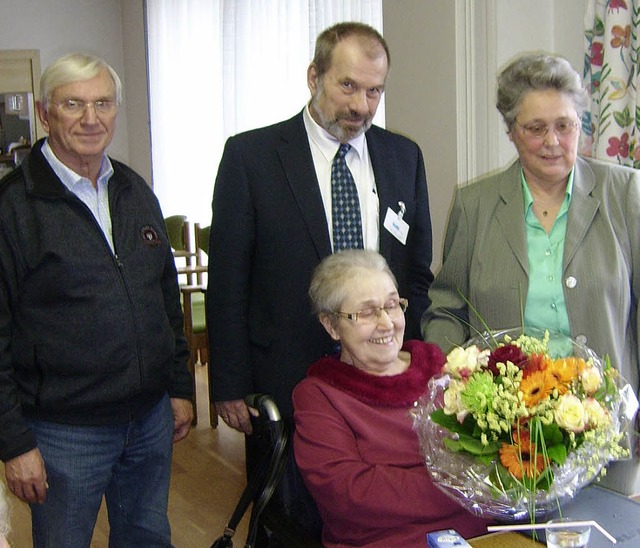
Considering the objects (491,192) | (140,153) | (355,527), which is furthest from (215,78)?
(355,527)

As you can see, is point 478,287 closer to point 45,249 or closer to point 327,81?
point 327,81

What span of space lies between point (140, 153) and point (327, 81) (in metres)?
6.65

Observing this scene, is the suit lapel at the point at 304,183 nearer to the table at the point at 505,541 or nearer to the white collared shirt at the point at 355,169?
the white collared shirt at the point at 355,169

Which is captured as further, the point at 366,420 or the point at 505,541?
the point at 366,420

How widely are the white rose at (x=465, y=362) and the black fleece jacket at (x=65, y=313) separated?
0.94 m

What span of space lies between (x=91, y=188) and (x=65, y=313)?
1.14 ft

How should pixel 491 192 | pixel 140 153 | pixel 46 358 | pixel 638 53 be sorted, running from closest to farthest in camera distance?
1. pixel 46 358
2. pixel 491 192
3. pixel 638 53
4. pixel 140 153

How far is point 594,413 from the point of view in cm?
139

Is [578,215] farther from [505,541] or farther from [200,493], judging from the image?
[200,493]

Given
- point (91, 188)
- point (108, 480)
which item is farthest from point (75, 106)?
point (108, 480)

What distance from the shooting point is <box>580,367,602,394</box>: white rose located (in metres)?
1.43

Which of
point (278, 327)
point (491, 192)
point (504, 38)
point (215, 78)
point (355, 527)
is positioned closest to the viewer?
point (355, 527)

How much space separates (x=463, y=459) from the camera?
1472 millimetres

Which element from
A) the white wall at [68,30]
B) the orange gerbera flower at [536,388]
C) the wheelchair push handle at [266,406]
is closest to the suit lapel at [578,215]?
the orange gerbera flower at [536,388]
